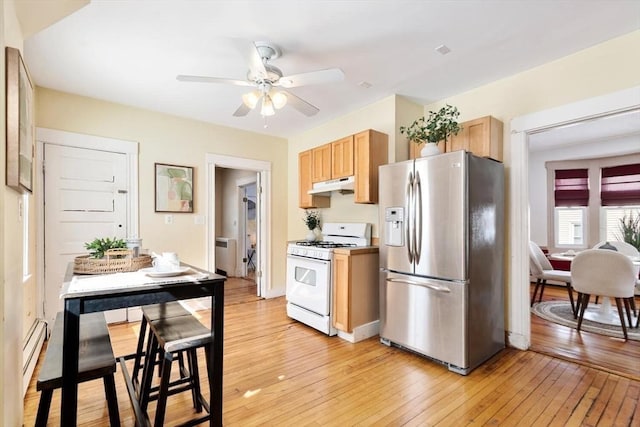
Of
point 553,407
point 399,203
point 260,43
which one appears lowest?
point 553,407

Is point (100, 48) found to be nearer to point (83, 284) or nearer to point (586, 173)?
point (83, 284)

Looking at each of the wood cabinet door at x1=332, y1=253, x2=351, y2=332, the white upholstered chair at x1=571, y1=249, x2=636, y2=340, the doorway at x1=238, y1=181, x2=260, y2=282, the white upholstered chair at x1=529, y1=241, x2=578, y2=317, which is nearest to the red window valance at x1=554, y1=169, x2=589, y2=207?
the white upholstered chair at x1=529, y1=241, x2=578, y2=317

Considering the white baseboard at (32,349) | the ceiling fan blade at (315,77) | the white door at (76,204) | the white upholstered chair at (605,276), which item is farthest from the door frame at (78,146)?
the white upholstered chair at (605,276)

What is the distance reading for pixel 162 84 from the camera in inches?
123

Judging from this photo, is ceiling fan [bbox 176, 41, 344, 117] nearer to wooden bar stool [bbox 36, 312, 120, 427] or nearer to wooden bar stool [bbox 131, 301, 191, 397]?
wooden bar stool [bbox 131, 301, 191, 397]

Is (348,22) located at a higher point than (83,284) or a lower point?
higher

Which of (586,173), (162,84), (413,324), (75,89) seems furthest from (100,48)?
(586,173)

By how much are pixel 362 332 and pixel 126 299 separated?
2337 millimetres

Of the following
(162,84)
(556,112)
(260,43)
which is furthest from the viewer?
(162,84)

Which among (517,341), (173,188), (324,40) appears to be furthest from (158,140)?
(517,341)

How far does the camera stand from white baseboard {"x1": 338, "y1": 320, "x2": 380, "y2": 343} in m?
3.07

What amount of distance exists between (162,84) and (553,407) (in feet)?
13.7

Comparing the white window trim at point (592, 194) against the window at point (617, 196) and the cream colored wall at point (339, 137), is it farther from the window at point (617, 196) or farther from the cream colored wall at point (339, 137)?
the cream colored wall at point (339, 137)

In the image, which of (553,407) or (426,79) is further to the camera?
(426,79)
